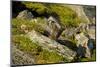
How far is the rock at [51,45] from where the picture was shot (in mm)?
2555

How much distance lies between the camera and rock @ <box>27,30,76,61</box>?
2.55 metres

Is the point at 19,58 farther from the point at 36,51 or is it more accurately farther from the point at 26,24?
the point at 26,24

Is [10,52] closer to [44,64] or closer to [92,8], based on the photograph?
[44,64]

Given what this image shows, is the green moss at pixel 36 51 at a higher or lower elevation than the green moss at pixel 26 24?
lower

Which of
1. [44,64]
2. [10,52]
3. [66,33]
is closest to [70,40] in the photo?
[66,33]

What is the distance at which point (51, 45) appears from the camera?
2621 mm

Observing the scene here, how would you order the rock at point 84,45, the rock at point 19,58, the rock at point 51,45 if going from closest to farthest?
the rock at point 19,58, the rock at point 51,45, the rock at point 84,45

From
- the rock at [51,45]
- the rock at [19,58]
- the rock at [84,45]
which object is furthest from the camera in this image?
the rock at [84,45]

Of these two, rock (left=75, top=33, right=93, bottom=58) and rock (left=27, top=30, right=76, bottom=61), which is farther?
rock (left=75, top=33, right=93, bottom=58)

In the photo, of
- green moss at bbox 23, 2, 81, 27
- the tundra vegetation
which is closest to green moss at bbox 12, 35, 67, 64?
the tundra vegetation

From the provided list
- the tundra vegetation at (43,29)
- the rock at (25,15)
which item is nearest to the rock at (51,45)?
the tundra vegetation at (43,29)

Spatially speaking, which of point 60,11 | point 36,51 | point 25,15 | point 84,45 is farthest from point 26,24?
point 84,45

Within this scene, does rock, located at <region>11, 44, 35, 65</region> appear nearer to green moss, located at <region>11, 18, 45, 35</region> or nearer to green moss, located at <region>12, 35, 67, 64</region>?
green moss, located at <region>12, 35, 67, 64</region>

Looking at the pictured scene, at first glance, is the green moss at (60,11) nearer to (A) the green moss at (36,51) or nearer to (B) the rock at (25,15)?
(B) the rock at (25,15)
